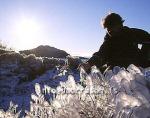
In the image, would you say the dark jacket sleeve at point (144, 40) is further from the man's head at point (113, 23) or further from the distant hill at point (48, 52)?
the distant hill at point (48, 52)

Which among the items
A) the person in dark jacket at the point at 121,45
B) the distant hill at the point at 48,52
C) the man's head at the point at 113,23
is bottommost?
the distant hill at the point at 48,52

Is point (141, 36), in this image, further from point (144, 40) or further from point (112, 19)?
point (112, 19)

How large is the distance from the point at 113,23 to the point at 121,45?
450 mm

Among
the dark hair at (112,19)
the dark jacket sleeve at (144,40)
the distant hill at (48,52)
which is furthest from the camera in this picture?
the distant hill at (48,52)

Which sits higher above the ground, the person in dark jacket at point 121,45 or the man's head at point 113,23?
the man's head at point 113,23

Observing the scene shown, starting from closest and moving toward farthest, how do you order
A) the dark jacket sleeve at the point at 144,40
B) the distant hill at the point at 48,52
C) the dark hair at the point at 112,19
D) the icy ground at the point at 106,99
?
the icy ground at the point at 106,99 < the dark jacket sleeve at the point at 144,40 < the dark hair at the point at 112,19 < the distant hill at the point at 48,52

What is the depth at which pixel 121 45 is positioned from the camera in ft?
21.1

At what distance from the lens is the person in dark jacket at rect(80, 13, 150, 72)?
→ 19.7 ft

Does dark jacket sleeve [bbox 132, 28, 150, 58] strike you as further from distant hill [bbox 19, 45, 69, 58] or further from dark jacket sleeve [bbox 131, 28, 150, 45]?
distant hill [bbox 19, 45, 69, 58]

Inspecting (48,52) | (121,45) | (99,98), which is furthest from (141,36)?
(48,52)

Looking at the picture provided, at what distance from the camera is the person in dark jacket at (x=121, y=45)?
6.02 m

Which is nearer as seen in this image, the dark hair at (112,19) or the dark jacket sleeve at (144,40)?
the dark jacket sleeve at (144,40)

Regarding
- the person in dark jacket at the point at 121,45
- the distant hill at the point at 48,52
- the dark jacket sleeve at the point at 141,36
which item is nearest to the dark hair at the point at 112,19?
the person in dark jacket at the point at 121,45

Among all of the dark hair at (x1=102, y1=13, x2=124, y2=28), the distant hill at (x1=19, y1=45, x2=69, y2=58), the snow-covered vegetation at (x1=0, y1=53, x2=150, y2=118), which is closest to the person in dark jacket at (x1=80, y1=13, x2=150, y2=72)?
the dark hair at (x1=102, y1=13, x2=124, y2=28)
